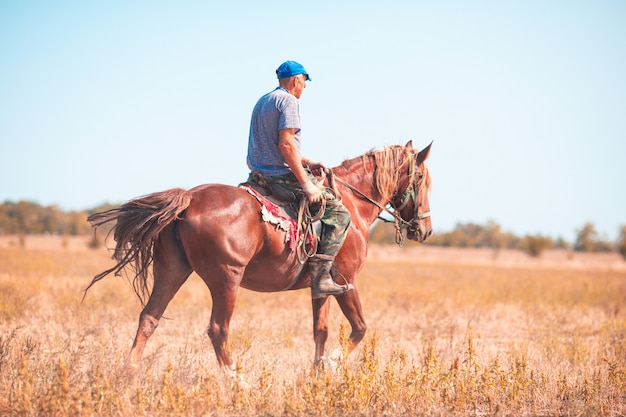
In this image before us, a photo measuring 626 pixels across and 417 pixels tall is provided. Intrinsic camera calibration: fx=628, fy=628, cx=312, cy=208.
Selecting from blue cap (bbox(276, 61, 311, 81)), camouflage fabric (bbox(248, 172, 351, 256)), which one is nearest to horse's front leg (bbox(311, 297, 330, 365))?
camouflage fabric (bbox(248, 172, 351, 256))

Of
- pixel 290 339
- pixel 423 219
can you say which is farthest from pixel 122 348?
pixel 423 219

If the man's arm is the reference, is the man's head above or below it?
above

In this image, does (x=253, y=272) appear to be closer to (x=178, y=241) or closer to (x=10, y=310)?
(x=178, y=241)

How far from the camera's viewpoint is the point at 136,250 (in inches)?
218

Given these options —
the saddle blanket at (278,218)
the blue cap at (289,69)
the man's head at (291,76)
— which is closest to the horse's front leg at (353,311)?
the saddle blanket at (278,218)

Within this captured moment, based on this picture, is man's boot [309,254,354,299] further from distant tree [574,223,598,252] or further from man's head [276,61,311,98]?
distant tree [574,223,598,252]

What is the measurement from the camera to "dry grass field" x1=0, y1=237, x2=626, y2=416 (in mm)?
5004

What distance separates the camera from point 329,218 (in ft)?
20.7

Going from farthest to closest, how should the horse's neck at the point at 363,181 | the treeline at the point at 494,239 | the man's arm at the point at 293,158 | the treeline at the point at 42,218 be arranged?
the treeline at the point at 494,239 → the treeline at the point at 42,218 → the horse's neck at the point at 363,181 → the man's arm at the point at 293,158

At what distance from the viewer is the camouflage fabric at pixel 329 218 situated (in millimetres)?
6207

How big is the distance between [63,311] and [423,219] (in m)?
6.45

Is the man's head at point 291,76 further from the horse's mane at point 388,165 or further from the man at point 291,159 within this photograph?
the horse's mane at point 388,165

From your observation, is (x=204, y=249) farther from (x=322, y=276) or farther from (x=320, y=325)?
(x=320, y=325)

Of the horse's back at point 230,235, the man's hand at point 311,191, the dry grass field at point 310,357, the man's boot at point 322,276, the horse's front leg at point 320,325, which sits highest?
the man's hand at point 311,191
